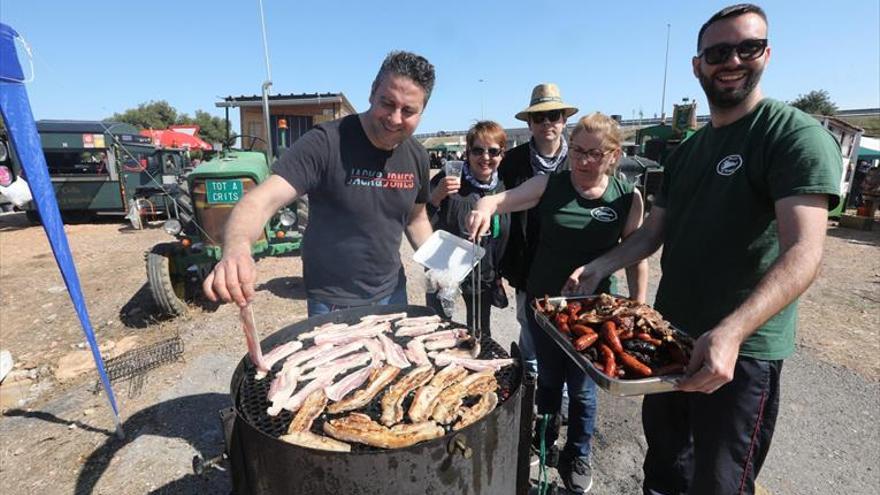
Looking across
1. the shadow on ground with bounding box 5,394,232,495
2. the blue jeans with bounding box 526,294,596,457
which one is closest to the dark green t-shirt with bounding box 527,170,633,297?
the blue jeans with bounding box 526,294,596,457

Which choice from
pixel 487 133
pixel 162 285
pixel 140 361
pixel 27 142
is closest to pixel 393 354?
pixel 487 133

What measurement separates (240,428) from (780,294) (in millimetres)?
2052

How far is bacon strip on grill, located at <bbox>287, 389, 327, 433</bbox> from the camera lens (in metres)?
1.73

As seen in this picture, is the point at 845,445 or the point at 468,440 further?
the point at 845,445

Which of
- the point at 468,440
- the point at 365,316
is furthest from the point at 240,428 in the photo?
the point at 365,316

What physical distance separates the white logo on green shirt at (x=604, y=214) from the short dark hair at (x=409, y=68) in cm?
126

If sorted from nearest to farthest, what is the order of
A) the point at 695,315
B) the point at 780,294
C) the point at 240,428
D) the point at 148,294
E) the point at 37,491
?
the point at 780,294 < the point at 240,428 < the point at 695,315 < the point at 37,491 < the point at 148,294

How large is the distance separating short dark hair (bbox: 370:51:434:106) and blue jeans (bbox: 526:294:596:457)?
5.86ft

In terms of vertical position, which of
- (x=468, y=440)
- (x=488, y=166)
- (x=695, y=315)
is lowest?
(x=468, y=440)

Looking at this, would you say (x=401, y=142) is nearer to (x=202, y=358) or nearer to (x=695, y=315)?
(x=695, y=315)

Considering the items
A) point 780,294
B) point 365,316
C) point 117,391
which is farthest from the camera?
point 117,391

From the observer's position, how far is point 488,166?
3627mm

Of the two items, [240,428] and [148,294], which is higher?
[240,428]

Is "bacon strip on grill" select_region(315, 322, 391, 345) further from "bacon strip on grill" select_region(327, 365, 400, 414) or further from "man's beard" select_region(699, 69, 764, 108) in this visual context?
"man's beard" select_region(699, 69, 764, 108)
